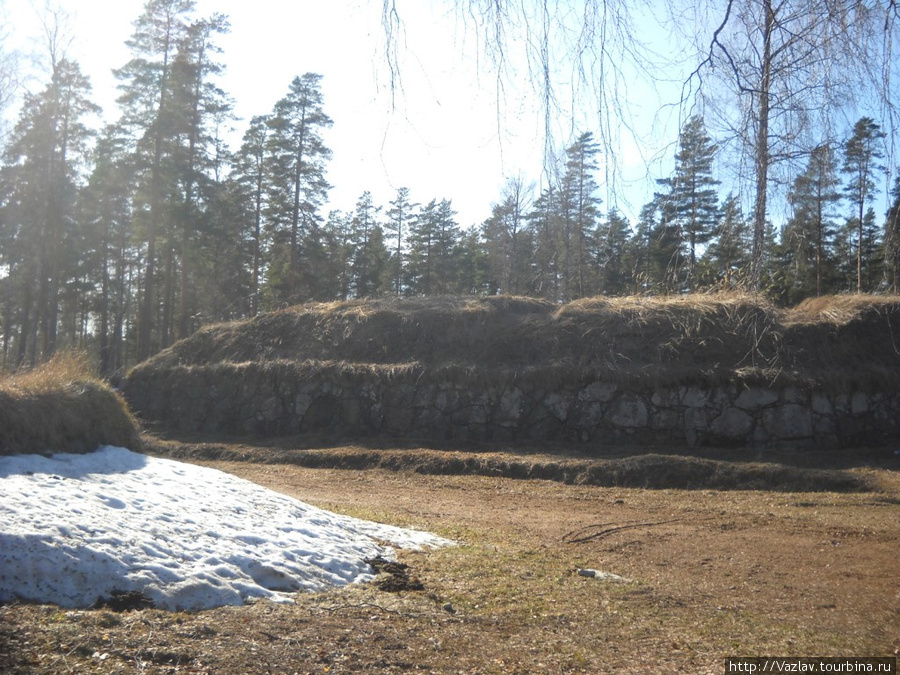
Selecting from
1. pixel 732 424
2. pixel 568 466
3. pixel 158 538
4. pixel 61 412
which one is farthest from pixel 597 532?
pixel 732 424

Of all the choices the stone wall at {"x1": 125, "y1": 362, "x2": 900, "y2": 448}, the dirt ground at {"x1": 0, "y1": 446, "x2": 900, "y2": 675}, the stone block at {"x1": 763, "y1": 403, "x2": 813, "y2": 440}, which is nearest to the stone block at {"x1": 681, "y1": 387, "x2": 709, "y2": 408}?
the stone wall at {"x1": 125, "y1": 362, "x2": 900, "y2": 448}

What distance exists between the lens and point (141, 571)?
14.7ft

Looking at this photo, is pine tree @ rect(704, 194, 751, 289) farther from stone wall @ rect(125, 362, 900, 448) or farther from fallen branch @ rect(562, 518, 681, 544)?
stone wall @ rect(125, 362, 900, 448)

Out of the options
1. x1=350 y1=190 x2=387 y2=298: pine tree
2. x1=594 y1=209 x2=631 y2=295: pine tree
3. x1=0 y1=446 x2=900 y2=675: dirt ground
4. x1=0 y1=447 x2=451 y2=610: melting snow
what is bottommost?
x1=0 y1=446 x2=900 y2=675: dirt ground

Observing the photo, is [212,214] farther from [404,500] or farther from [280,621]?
[280,621]

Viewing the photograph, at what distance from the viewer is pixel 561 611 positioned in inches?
195

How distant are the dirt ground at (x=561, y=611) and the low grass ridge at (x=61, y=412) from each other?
2925 mm

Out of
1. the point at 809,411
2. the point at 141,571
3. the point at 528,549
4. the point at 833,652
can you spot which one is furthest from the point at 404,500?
the point at 809,411

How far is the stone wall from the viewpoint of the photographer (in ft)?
46.4

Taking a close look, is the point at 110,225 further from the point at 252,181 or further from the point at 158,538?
the point at 158,538

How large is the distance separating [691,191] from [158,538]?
483cm

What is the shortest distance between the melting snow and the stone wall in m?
8.84

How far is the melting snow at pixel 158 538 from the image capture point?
14.0ft

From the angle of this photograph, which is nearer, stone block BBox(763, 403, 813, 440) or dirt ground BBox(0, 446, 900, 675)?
dirt ground BBox(0, 446, 900, 675)
